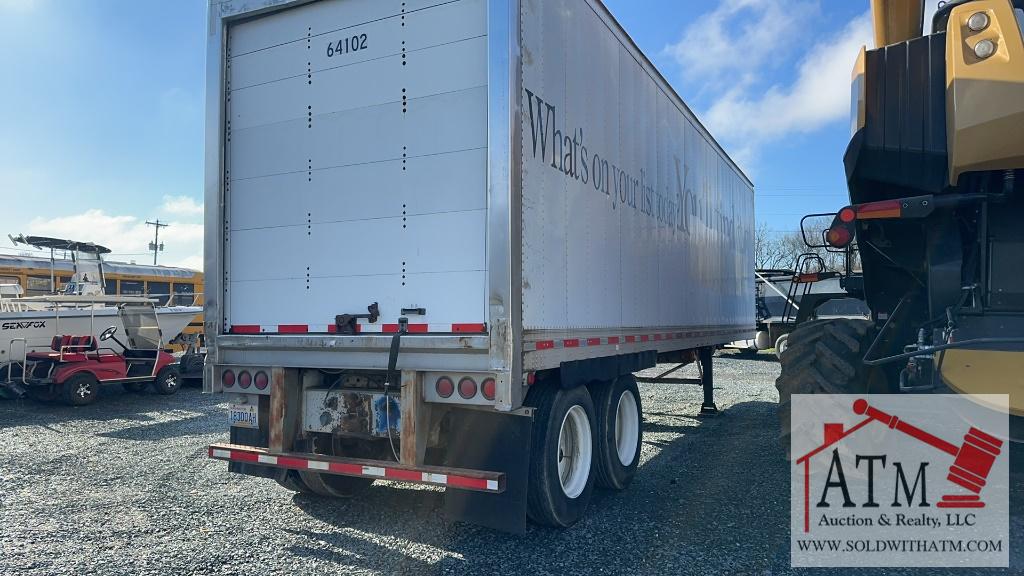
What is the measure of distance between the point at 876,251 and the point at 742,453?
A: 9.19 ft

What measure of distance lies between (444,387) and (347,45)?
2490 millimetres

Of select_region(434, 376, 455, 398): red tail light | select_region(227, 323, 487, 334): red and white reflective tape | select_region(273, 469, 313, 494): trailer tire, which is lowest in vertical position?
select_region(273, 469, 313, 494): trailer tire

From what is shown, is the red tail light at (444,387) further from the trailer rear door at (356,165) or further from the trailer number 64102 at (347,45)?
the trailer number 64102 at (347,45)

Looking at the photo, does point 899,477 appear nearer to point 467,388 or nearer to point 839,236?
point 839,236

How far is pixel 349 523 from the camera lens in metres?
4.96

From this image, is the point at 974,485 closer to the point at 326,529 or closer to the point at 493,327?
the point at 493,327

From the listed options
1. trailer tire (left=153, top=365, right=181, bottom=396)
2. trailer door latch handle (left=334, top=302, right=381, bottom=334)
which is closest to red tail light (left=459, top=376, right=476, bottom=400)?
trailer door latch handle (left=334, top=302, right=381, bottom=334)

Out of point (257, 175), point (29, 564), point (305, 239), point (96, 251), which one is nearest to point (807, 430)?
point (305, 239)

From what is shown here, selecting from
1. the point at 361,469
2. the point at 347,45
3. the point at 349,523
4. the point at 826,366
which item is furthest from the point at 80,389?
the point at 826,366

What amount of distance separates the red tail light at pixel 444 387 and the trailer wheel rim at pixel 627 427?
222cm

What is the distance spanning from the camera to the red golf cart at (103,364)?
11.4m

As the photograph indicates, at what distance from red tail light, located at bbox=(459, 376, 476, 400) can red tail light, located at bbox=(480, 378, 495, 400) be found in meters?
0.06

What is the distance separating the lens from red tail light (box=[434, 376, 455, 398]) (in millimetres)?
4156

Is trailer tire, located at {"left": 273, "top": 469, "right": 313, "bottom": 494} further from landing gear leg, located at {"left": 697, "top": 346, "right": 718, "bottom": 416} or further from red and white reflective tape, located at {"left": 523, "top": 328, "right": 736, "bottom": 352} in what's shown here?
landing gear leg, located at {"left": 697, "top": 346, "right": 718, "bottom": 416}
